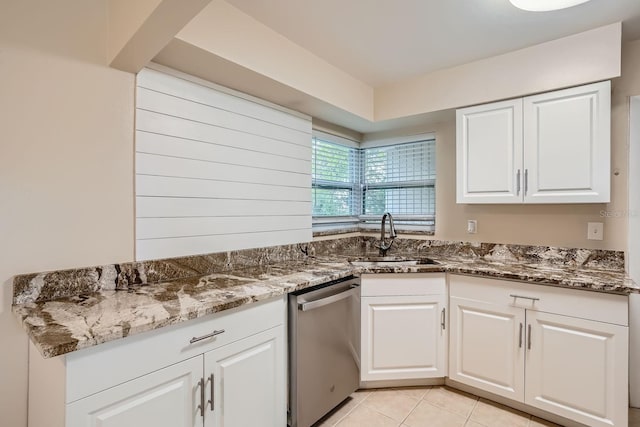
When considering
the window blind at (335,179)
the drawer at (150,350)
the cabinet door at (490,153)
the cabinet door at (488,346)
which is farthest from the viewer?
the window blind at (335,179)

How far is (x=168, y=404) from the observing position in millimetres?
1198

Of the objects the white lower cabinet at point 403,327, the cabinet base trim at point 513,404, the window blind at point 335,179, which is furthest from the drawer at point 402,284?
the window blind at point 335,179

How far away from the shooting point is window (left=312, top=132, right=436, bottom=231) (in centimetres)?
292

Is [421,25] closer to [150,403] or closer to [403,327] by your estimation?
[403,327]

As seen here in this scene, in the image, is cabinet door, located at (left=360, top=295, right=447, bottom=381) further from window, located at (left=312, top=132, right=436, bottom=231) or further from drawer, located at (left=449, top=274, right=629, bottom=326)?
window, located at (left=312, top=132, right=436, bottom=231)

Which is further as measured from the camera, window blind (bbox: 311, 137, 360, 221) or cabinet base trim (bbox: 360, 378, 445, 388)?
window blind (bbox: 311, 137, 360, 221)

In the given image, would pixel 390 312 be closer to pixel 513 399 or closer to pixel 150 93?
pixel 513 399

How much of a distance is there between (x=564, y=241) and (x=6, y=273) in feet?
10.2

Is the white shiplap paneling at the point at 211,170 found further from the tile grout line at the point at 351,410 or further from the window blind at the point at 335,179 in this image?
the tile grout line at the point at 351,410

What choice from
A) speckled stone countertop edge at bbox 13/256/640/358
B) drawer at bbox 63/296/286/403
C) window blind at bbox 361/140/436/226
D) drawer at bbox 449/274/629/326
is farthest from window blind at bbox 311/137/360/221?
drawer at bbox 63/296/286/403

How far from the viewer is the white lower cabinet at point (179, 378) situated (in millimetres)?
1002

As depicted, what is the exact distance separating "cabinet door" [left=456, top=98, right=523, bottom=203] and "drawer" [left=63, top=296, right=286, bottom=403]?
5.79ft

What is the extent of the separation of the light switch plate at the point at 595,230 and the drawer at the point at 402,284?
99 centimetres

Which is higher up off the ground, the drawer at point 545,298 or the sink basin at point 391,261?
the sink basin at point 391,261
